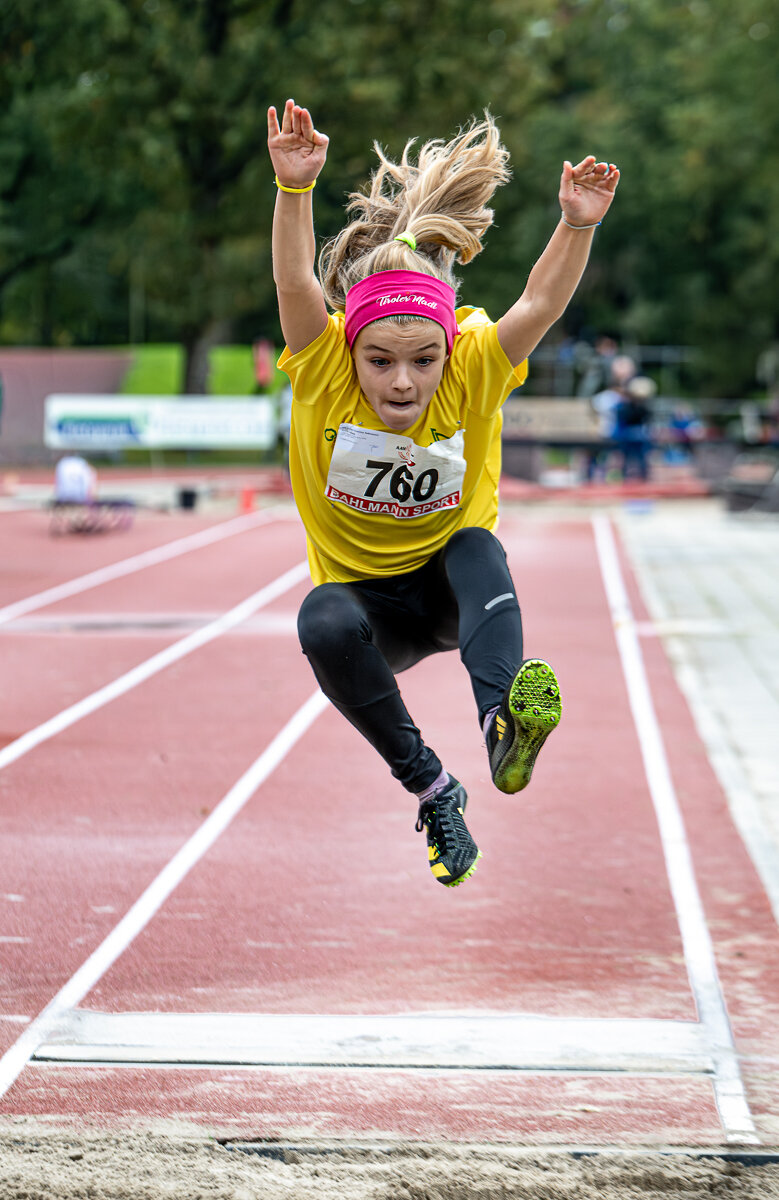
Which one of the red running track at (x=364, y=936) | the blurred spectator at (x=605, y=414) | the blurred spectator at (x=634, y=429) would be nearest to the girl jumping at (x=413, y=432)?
the red running track at (x=364, y=936)

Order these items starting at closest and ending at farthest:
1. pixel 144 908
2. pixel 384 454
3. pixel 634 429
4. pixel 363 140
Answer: pixel 384 454, pixel 144 908, pixel 634 429, pixel 363 140

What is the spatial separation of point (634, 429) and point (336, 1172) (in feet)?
70.2

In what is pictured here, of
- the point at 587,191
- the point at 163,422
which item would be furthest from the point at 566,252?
the point at 163,422

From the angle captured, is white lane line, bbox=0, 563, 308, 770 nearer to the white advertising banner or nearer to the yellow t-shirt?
the yellow t-shirt

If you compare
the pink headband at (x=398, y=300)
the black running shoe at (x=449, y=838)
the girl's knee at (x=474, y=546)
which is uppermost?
the pink headband at (x=398, y=300)

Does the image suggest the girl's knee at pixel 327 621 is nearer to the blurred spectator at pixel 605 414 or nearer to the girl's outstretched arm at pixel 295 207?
the girl's outstretched arm at pixel 295 207

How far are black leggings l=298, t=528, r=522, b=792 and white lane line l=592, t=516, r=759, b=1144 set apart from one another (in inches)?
43.8

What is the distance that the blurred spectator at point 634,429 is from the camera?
2312 cm

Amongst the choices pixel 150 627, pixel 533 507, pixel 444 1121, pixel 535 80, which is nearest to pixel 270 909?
pixel 444 1121

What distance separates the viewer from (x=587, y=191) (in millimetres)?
3756

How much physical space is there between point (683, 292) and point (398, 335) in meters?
41.5

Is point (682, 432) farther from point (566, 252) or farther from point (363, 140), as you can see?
point (566, 252)

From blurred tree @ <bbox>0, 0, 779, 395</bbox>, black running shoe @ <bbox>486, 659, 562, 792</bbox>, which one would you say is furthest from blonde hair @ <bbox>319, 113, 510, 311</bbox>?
blurred tree @ <bbox>0, 0, 779, 395</bbox>

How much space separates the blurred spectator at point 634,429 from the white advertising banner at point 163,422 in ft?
18.4
